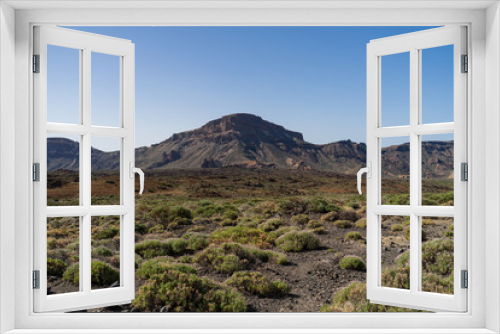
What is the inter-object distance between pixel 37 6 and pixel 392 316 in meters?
2.27

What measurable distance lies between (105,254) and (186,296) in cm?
325

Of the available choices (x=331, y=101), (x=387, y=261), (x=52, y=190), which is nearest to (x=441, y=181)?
(x=387, y=261)

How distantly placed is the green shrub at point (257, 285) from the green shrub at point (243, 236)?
241 cm

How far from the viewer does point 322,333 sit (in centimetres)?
159

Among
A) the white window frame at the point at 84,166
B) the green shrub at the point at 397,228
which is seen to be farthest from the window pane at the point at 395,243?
the white window frame at the point at 84,166

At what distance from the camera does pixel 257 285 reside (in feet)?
22.1

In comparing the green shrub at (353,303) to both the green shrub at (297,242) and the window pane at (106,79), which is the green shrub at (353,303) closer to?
the green shrub at (297,242)

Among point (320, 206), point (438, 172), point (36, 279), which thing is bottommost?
point (320, 206)

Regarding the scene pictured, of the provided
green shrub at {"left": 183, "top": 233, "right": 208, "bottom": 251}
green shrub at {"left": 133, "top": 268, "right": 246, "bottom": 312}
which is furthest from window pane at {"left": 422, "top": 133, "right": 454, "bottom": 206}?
green shrub at {"left": 133, "top": 268, "right": 246, "bottom": 312}

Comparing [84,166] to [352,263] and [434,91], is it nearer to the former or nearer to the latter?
[434,91]

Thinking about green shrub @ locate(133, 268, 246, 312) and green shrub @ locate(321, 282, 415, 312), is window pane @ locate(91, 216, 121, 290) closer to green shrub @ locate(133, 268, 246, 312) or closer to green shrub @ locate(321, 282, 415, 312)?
green shrub @ locate(133, 268, 246, 312)

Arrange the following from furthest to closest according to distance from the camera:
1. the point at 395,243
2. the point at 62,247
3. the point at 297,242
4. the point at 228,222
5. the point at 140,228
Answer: the point at 228,222, the point at 140,228, the point at 297,242, the point at 395,243, the point at 62,247

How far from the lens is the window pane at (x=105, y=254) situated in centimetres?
571

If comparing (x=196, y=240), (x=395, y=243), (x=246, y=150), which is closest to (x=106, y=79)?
(x=196, y=240)
